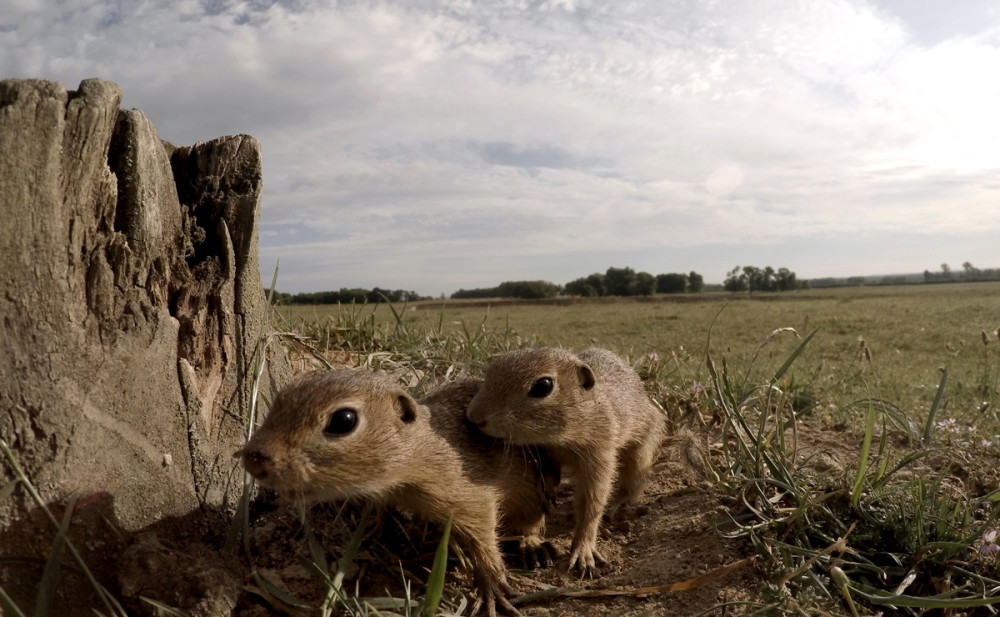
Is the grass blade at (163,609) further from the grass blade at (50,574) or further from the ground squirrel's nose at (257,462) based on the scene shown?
the ground squirrel's nose at (257,462)

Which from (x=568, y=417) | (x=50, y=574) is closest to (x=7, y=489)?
(x=50, y=574)

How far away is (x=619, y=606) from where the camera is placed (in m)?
2.89

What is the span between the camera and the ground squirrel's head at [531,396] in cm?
321

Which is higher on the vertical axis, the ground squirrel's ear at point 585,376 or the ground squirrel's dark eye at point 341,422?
the ground squirrel's ear at point 585,376

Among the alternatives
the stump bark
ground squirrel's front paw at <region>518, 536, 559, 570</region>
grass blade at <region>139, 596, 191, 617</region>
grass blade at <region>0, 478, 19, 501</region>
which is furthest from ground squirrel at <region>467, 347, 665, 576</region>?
grass blade at <region>0, 478, 19, 501</region>

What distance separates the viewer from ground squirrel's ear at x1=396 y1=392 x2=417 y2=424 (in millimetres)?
2902

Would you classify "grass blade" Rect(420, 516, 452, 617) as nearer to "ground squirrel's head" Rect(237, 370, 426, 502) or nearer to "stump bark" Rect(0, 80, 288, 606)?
"ground squirrel's head" Rect(237, 370, 426, 502)

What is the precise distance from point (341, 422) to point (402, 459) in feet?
1.06

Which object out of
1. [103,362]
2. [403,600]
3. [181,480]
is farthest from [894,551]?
[103,362]

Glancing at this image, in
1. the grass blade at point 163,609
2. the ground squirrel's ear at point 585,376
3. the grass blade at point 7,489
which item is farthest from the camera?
the ground squirrel's ear at point 585,376

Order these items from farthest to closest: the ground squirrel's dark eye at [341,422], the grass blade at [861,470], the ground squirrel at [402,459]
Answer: the grass blade at [861,470], the ground squirrel's dark eye at [341,422], the ground squirrel at [402,459]

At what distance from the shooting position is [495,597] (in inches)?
116

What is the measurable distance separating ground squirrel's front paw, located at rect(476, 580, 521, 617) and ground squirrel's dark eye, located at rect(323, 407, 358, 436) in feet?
3.21

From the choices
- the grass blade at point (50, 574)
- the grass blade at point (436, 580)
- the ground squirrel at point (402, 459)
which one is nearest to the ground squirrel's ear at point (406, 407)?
the ground squirrel at point (402, 459)
